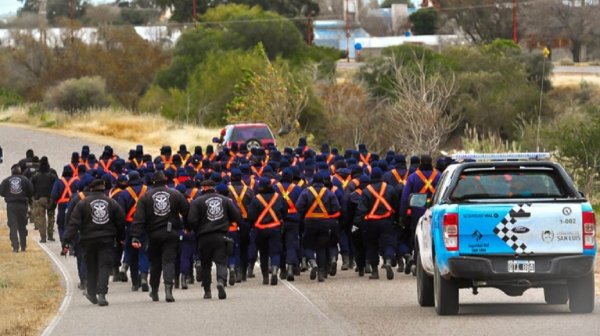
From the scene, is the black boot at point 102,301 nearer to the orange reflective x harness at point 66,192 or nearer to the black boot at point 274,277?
the black boot at point 274,277

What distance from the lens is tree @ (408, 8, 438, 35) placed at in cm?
13550

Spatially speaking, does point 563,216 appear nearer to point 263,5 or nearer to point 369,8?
point 263,5

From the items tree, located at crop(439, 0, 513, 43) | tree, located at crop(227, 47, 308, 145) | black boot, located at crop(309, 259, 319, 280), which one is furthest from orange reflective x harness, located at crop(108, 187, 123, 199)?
tree, located at crop(439, 0, 513, 43)

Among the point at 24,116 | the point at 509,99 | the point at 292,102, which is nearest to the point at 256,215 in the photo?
the point at 292,102

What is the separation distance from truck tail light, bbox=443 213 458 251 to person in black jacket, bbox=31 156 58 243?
17893 mm

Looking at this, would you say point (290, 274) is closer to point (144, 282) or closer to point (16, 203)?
point (144, 282)

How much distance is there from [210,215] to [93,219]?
1655 mm

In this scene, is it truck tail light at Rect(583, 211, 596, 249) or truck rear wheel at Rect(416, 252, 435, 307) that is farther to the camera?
truck rear wheel at Rect(416, 252, 435, 307)

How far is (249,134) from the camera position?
4541cm

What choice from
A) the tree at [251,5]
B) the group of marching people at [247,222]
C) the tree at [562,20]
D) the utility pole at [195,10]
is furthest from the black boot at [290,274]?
the tree at [251,5]

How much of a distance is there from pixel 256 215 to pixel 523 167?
7120mm

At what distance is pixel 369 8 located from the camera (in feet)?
634

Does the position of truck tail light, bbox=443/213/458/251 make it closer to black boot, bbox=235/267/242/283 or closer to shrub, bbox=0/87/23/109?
black boot, bbox=235/267/242/283

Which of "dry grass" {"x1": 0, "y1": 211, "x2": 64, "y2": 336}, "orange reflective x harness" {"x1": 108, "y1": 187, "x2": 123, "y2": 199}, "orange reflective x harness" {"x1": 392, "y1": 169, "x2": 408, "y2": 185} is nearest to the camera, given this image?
"dry grass" {"x1": 0, "y1": 211, "x2": 64, "y2": 336}
